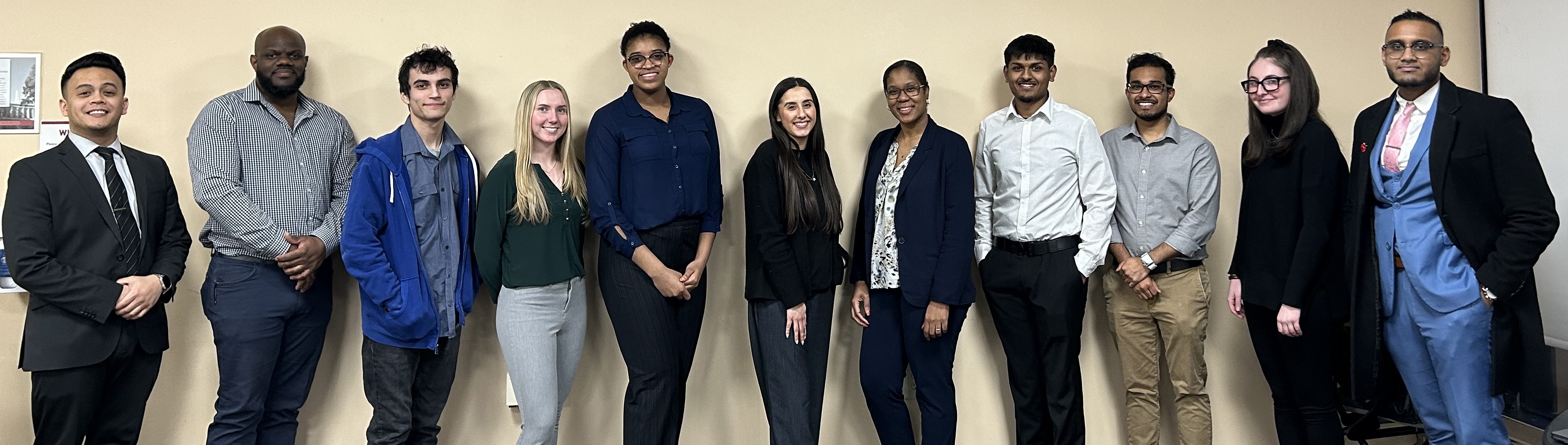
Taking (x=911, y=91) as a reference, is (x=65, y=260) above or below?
below

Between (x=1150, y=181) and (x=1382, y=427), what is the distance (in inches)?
61.6

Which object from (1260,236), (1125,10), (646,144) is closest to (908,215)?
(646,144)

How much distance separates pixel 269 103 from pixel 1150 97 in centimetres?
320

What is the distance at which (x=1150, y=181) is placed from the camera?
10.7 ft

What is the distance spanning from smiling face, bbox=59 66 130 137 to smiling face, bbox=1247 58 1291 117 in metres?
3.78

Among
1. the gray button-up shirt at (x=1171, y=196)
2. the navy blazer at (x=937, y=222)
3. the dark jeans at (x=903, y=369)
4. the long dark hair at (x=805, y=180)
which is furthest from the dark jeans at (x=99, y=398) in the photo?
the gray button-up shirt at (x=1171, y=196)

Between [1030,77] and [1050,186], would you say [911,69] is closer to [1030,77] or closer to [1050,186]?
[1030,77]

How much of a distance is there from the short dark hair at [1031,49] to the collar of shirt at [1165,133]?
1.28 ft

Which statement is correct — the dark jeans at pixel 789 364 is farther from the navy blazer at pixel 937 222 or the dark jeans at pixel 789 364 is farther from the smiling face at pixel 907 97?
the smiling face at pixel 907 97

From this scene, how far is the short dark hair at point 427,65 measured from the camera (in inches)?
120

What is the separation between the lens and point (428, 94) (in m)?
3.02

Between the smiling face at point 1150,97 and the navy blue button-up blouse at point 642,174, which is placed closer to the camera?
the navy blue button-up blouse at point 642,174

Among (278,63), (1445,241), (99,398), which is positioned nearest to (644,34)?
(278,63)

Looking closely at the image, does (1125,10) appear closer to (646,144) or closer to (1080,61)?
(1080,61)
